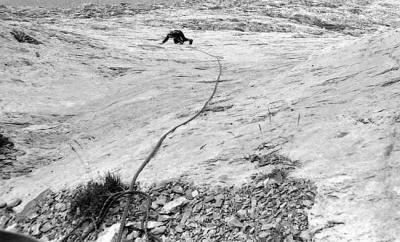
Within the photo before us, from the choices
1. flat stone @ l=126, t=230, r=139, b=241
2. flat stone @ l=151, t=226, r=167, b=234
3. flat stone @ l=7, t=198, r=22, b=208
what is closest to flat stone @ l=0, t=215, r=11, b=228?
flat stone @ l=7, t=198, r=22, b=208

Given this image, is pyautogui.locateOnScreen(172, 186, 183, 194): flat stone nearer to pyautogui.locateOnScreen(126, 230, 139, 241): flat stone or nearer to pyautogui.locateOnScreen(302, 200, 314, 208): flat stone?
pyautogui.locateOnScreen(126, 230, 139, 241): flat stone

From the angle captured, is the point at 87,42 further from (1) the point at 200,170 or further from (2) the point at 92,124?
(1) the point at 200,170

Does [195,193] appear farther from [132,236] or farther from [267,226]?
[267,226]

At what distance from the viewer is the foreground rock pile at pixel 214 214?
468cm

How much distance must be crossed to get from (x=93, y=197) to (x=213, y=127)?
308cm

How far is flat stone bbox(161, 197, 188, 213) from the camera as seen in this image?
550 centimetres

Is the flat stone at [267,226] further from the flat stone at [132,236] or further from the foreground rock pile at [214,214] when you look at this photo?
the flat stone at [132,236]

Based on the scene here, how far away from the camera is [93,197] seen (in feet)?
19.3

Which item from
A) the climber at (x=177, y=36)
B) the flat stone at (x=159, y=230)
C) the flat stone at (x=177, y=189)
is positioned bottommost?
the climber at (x=177, y=36)

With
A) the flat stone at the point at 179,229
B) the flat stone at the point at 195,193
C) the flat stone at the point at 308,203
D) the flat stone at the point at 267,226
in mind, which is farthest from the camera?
the flat stone at the point at 195,193

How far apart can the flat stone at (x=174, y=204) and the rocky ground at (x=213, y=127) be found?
6 centimetres

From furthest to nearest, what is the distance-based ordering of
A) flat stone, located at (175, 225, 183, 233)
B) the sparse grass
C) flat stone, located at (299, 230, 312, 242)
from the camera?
1. the sparse grass
2. flat stone, located at (175, 225, 183, 233)
3. flat stone, located at (299, 230, 312, 242)

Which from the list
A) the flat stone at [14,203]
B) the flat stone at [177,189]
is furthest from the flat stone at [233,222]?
the flat stone at [14,203]

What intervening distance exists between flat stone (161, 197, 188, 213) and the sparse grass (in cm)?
89
